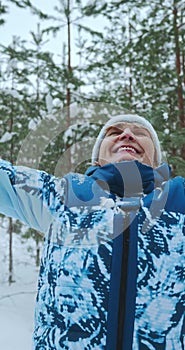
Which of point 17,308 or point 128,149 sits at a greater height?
point 128,149

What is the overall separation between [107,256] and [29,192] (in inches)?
15.8

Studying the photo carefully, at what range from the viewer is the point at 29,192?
57.1 inches

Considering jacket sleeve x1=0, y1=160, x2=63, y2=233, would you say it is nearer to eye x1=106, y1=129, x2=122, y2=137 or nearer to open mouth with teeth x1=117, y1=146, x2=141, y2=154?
open mouth with teeth x1=117, y1=146, x2=141, y2=154

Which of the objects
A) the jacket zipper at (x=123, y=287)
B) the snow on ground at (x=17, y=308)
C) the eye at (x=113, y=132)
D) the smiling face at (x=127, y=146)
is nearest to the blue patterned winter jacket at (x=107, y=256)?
the jacket zipper at (x=123, y=287)

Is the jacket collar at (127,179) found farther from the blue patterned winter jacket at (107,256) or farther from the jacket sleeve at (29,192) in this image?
the jacket sleeve at (29,192)

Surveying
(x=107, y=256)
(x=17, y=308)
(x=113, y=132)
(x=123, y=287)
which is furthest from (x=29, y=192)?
(x=17, y=308)

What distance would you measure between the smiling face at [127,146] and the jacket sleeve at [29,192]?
14.2 inches

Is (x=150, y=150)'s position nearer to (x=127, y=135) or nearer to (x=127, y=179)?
(x=127, y=135)

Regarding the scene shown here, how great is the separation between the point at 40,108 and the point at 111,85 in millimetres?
4383

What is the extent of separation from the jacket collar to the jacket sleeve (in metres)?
0.20

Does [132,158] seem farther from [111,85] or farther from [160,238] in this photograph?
[111,85]

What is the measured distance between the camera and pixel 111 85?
1304 centimetres

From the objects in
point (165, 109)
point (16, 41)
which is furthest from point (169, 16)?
point (16, 41)

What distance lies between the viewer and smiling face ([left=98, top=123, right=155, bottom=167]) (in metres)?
1.71
